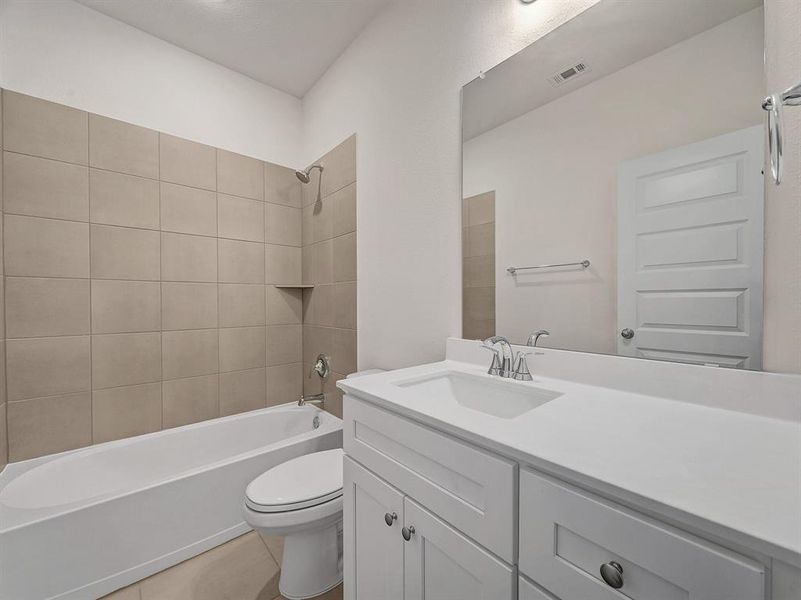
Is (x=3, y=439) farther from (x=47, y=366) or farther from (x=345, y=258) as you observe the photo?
(x=345, y=258)

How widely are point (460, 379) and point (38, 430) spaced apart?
210cm

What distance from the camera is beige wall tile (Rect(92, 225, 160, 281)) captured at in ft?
5.81

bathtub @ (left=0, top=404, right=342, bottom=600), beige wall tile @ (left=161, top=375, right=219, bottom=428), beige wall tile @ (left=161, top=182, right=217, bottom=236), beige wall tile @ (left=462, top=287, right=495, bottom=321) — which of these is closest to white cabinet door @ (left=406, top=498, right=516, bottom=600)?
beige wall tile @ (left=462, top=287, right=495, bottom=321)

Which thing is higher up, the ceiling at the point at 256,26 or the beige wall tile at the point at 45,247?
the ceiling at the point at 256,26

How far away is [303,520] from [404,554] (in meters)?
0.57

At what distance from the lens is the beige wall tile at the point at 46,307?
1.57m

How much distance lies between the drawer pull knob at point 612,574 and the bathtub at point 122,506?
1634 mm

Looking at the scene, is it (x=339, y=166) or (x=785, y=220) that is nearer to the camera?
(x=785, y=220)

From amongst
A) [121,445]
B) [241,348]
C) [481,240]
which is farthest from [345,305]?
[121,445]

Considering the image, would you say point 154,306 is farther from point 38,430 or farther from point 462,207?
point 462,207

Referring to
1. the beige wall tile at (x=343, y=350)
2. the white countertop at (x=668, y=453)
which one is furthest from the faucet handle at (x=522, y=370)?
the beige wall tile at (x=343, y=350)

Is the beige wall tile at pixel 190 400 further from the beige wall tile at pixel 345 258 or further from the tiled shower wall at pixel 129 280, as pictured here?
the beige wall tile at pixel 345 258

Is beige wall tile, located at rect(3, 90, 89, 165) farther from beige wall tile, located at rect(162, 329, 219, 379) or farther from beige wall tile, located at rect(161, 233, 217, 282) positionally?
beige wall tile, located at rect(162, 329, 219, 379)

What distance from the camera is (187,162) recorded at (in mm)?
2035
